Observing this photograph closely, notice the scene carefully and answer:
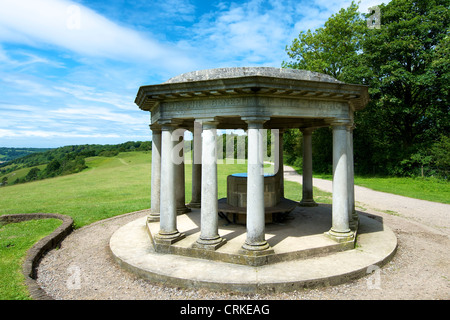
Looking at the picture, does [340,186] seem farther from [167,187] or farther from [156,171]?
[156,171]

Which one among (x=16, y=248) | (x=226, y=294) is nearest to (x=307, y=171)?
(x=226, y=294)

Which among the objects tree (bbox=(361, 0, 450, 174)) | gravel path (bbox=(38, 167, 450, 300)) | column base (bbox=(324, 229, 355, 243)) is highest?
tree (bbox=(361, 0, 450, 174))

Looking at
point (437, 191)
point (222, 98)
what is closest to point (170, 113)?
point (222, 98)

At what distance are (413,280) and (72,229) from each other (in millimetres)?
13868

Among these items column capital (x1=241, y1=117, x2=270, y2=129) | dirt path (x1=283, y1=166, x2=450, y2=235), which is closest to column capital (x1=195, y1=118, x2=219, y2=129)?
column capital (x1=241, y1=117, x2=270, y2=129)

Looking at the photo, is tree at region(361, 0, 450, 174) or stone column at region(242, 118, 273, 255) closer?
stone column at region(242, 118, 273, 255)

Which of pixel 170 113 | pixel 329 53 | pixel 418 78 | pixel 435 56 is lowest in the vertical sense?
pixel 170 113

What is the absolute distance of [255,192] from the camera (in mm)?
7883

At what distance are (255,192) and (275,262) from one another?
7.12ft

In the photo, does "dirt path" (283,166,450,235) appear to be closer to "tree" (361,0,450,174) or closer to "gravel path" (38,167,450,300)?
"gravel path" (38,167,450,300)

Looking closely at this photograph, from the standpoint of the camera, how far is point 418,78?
25500 millimetres

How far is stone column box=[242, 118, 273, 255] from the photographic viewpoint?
7816mm

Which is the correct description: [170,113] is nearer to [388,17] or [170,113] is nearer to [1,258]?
[1,258]

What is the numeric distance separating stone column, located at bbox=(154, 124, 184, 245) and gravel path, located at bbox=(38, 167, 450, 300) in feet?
6.03
